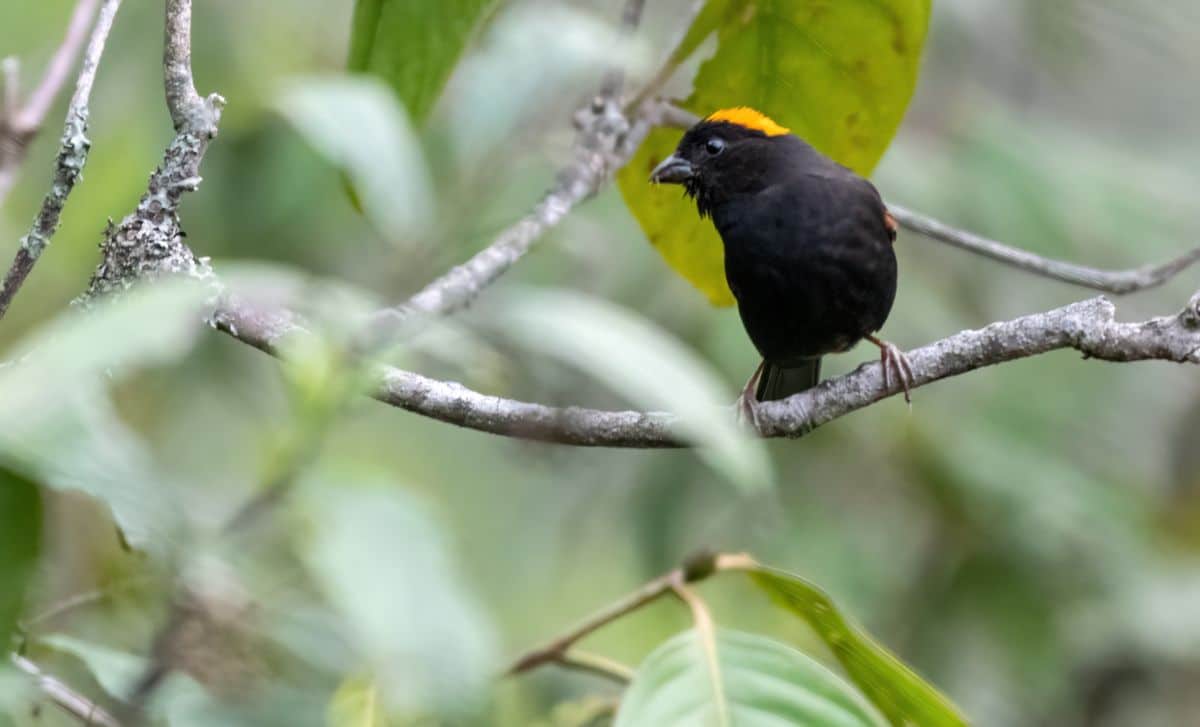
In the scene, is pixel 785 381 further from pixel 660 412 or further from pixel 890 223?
pixel 660 412

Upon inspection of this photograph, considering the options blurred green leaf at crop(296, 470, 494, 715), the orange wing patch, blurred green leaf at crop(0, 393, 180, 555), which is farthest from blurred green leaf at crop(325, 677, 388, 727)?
the orange wing patch

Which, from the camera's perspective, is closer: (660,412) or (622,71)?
(660,412)

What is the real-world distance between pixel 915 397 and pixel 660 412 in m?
2.68

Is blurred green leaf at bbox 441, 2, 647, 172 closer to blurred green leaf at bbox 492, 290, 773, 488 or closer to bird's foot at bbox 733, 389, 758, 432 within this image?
blurred green leaf at bbox 492, 290, 773, 488

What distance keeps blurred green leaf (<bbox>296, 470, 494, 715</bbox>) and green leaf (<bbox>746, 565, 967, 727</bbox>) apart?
1.23 meters

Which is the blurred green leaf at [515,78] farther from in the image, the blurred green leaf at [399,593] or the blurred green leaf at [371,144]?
the blurred green leaf at [399,593]

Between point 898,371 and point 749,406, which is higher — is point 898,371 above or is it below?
below

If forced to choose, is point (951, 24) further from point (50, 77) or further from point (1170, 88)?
point (50, 77)

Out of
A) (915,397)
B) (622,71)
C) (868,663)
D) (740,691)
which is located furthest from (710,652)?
(915,397)

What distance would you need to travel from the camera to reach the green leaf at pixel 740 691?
6.40 feet

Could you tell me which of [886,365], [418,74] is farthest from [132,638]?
[886,365]

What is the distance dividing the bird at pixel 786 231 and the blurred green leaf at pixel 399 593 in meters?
2.39

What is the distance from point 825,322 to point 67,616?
6.43ft

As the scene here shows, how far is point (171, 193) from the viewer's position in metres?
2.21
